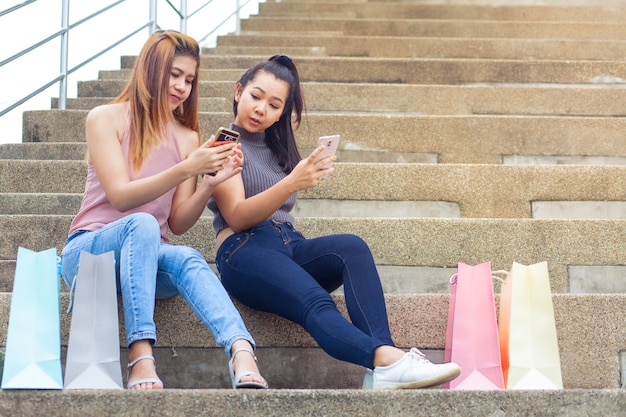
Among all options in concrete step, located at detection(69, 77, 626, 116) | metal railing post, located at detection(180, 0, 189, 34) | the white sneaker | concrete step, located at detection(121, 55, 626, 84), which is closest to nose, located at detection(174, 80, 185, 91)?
the white sneaker

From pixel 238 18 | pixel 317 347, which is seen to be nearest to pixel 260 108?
pixel 317 347

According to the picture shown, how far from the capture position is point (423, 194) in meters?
2.75

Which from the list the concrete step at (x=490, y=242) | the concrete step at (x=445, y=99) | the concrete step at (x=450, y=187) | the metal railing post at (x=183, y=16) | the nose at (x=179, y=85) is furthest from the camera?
the metal railing post at (x=183, y=16)

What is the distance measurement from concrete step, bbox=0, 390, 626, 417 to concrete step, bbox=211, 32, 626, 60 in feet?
10.7

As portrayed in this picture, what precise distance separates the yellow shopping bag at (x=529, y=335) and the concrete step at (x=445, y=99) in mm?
1871

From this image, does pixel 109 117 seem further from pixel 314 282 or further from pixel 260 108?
pixel 314 282

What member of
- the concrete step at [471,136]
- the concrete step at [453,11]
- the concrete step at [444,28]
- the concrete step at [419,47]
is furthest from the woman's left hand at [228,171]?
the concrete step at [453,11]

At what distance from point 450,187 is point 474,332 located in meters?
1.02

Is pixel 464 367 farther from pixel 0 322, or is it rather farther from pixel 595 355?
pixel 0 322

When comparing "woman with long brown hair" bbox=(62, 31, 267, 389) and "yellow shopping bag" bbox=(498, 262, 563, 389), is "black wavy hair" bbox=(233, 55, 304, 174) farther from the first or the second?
"yellow shopping bag" bbox=(498, 262, 563, 389)

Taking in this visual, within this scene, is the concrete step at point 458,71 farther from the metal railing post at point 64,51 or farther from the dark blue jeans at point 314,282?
the dark blue jeans at point 314,282

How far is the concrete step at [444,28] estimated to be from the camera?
490 centimetres

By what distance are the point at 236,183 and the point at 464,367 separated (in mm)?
722

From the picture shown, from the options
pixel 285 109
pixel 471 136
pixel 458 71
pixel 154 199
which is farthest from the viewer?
pixel 458 71
